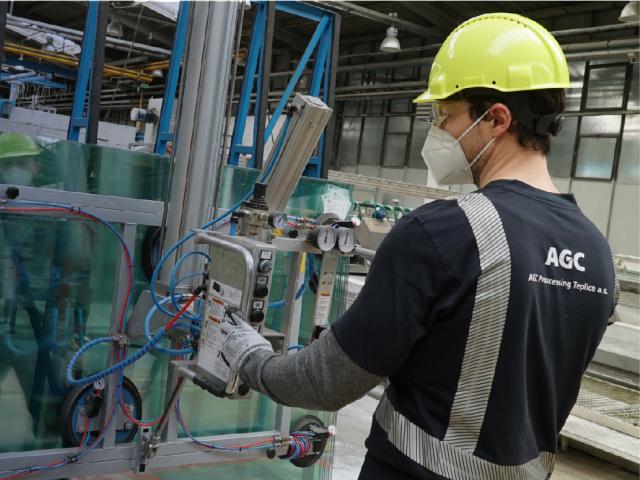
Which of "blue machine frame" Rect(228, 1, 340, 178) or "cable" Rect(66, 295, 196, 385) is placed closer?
"cable" Rect(66, 295, 196, 385)

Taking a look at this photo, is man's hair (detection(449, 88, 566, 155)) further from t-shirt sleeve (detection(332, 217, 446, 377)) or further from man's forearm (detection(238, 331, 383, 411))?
man's forearm (detection(238, 331, 383, 411))

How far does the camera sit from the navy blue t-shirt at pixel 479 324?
3.25ft

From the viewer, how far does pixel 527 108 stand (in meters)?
1.15

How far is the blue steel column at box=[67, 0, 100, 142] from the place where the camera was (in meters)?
3.12

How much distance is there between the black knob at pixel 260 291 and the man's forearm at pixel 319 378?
24.9 inches

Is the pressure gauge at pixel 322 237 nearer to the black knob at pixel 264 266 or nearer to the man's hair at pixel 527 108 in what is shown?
the black knob at pixel 264 266

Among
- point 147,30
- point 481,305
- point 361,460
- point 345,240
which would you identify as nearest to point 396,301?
A: point 481,305

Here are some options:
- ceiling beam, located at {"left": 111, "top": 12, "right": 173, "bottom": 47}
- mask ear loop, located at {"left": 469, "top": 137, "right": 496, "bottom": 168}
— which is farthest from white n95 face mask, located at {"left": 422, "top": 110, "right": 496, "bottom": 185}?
ceiling beam, located at {"left": 111, "top": 12, "right": 173, "bottom": 47}

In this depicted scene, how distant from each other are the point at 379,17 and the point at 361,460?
7.69 metres

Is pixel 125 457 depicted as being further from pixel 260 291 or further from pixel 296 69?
pixel 296 69

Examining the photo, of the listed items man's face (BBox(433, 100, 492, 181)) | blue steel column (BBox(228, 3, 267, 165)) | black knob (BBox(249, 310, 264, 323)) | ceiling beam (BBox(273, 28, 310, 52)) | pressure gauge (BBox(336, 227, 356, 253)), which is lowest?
black knob (BBox(249, 310, 264, 323))

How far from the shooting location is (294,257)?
2633mm

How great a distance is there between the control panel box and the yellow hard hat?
0.79m

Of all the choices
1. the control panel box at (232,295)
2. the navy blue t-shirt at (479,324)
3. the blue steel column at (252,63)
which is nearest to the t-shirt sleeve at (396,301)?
the navy blue t-shirt at (479,324)
